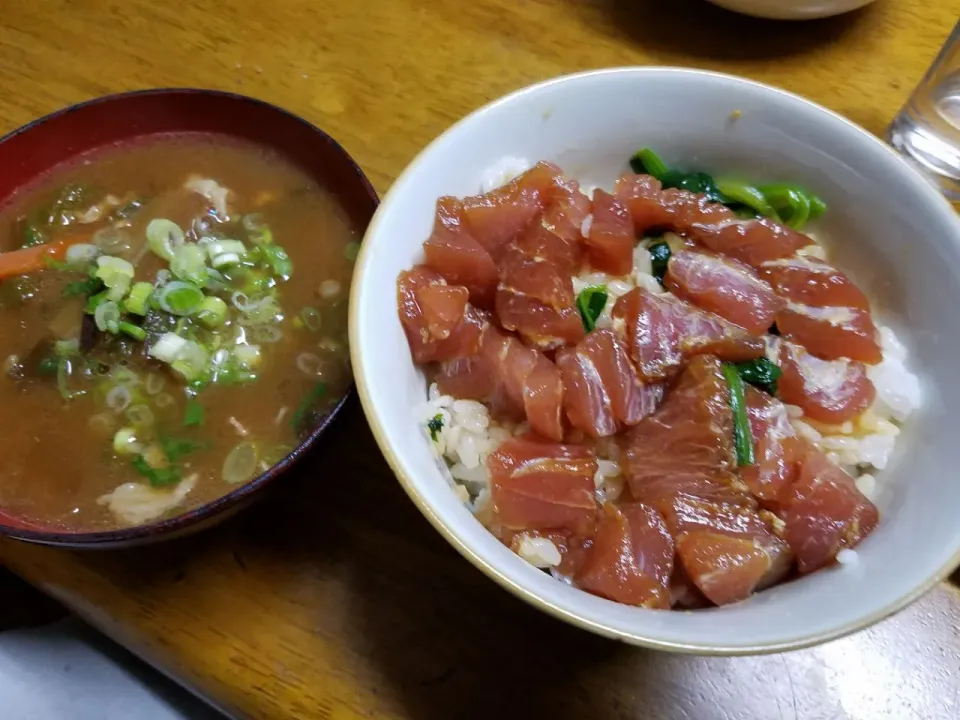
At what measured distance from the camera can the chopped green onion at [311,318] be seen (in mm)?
1592

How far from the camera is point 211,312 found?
1562 millimetres

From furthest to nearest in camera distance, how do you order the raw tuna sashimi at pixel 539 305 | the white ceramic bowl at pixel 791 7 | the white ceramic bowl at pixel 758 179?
the white ceramic bowl at pixel 791 7 → the raw tuna sashimi at pixel 539 305 → the white ceramic bowl at pixel 758 179

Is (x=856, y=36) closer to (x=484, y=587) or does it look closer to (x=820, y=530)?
(x=820, y=530)

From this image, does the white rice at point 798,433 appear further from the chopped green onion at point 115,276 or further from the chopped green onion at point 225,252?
the chopped green onion at point 115,276

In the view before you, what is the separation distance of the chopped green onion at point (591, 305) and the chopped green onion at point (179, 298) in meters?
0.78

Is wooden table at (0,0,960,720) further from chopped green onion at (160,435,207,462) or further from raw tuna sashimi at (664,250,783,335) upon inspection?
raw tuna sashimi at (664,250,783,335)

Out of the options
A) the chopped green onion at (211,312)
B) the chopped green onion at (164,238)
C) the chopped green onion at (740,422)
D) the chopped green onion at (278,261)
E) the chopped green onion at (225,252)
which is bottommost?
the chopped green onion at (211,312)

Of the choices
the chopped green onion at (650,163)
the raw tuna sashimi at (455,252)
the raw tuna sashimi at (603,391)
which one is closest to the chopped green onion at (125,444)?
the raw tuna sashimi at (455,252)

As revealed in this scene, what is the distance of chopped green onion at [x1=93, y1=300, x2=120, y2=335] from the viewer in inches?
60.1

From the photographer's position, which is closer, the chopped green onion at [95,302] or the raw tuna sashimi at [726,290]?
the raw tuna sashimi at [726,290]

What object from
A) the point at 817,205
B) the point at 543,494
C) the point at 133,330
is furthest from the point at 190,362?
the point at 817,205

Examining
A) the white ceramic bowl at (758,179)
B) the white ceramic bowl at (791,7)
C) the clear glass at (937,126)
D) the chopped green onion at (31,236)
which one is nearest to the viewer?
the white ceramic bowl at (758,179)

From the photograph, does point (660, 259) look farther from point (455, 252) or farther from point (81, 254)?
point (81, 254)

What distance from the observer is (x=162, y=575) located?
58.1 inches
